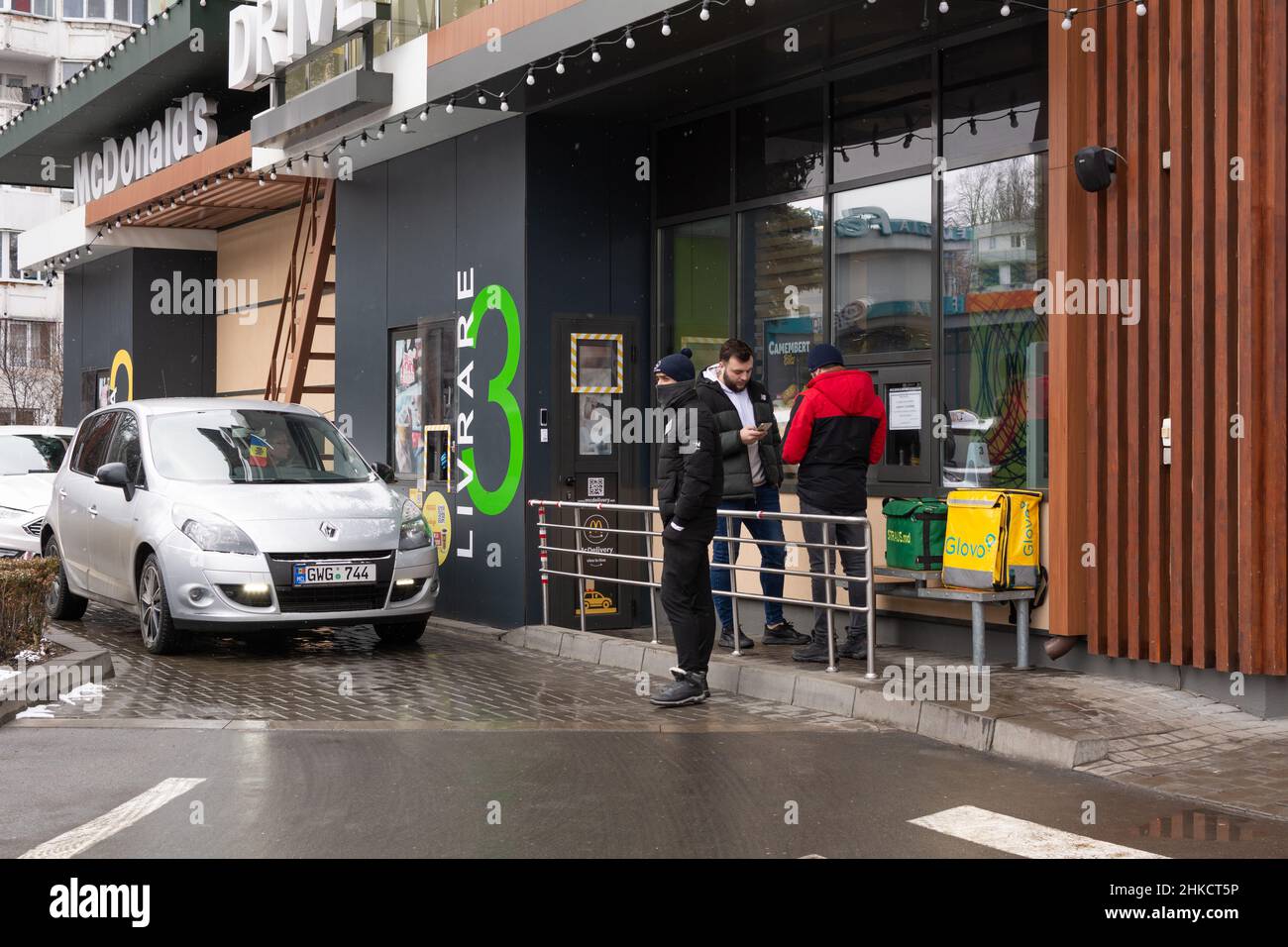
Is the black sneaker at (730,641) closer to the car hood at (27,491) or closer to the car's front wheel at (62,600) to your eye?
the car's front wheel at (62,600)

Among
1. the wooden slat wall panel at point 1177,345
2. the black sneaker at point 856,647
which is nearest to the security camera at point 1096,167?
the wooden slat wall panel at point 1177,345

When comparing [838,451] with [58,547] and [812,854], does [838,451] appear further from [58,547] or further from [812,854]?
[58,547]

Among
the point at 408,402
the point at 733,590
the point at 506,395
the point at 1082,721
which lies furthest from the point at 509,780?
the point at 408,402

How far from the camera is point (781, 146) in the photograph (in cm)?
1230

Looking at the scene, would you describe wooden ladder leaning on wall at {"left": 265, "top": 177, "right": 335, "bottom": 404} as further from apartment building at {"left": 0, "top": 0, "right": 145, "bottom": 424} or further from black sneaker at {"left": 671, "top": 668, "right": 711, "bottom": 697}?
apartment building at {"left": 0, "top": 0, "right": 145, "bottom": 424}

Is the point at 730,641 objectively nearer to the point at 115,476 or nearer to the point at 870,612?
the point at 870,612

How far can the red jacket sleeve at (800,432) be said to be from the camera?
10039 mm

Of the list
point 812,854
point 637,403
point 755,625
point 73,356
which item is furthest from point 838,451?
point 73,356

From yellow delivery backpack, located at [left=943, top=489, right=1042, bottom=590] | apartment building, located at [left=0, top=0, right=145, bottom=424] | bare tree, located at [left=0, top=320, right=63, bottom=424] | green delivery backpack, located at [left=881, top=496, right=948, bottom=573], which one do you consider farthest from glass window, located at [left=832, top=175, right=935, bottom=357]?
bare tree, located at [left=0, top=320, right=63, bottom=424]

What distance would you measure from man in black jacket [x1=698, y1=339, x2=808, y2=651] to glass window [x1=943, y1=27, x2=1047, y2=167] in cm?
215

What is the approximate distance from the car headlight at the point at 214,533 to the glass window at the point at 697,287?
175 inches

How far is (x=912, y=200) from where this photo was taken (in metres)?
11.0

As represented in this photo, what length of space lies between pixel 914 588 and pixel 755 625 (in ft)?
8.41

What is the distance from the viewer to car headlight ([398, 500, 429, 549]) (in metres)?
11.1
